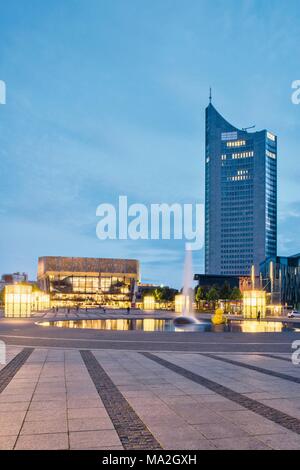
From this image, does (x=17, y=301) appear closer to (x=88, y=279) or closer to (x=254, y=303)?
(x=254, y=303)

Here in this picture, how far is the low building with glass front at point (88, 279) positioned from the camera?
182m

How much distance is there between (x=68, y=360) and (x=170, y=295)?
134 metres

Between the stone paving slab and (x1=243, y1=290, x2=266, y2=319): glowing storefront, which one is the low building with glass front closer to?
(x1=243, y1=290, x2=266, y2=319): glowing storefront

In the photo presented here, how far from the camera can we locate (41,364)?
1677 centimetres

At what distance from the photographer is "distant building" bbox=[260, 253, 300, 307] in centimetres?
14338

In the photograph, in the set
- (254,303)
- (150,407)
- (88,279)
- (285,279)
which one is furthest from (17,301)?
(88,279)

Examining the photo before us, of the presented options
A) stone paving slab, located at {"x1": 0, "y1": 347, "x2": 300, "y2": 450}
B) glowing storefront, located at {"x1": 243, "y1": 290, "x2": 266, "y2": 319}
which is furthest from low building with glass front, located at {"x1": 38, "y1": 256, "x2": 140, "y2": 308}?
stone paving slab, located at {"x1": 0, "y1": 347, "x2": 300, "y2": 450}

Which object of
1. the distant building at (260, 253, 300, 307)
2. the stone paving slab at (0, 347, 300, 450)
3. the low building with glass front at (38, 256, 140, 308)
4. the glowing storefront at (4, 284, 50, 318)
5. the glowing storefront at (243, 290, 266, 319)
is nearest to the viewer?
the stone paving slab at (0, 347, 300, 450)

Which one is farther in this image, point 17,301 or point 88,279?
point 88,279

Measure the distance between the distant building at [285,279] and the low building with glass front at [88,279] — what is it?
62408 mm

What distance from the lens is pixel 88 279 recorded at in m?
189

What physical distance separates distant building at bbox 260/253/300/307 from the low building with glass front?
62.4 metres

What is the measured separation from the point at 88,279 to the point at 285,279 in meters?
83.8
